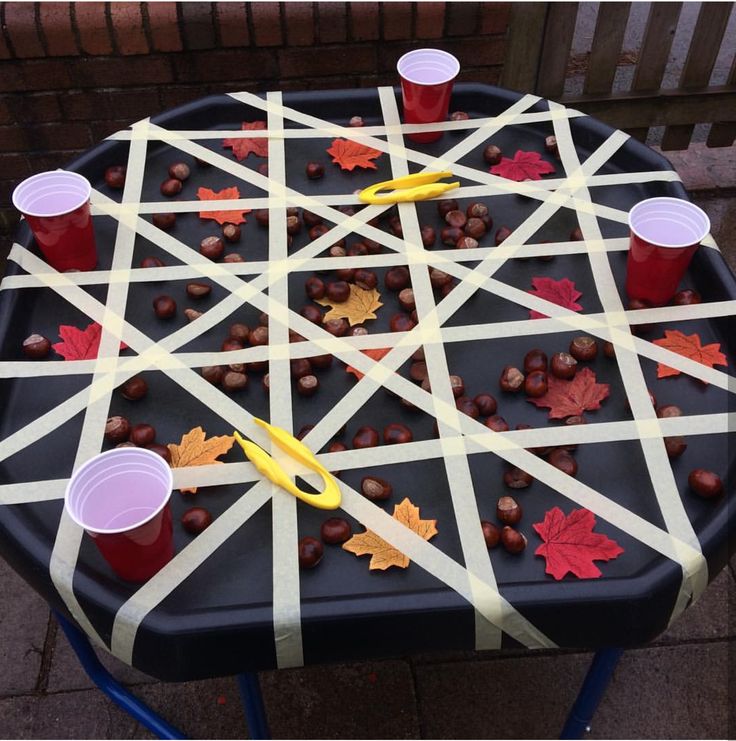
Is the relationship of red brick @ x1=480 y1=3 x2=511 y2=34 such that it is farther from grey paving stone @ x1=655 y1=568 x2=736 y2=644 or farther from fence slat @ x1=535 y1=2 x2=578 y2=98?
grey paving stone @ x1=655 y1=568 x2=736 y2=644

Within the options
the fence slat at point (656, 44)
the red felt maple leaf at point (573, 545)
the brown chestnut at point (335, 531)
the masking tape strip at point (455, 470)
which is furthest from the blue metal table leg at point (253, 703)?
the fence slat at point (656, 44)

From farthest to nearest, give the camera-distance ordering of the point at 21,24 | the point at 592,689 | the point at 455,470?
the point at 21,24, the point at 592,689, the point at 455,470

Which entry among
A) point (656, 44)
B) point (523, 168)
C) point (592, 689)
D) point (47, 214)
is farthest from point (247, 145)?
point (656, 44)

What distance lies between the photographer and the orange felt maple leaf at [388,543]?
1.18 metres

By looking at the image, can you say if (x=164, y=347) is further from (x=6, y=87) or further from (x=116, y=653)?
(x=6, y=87)

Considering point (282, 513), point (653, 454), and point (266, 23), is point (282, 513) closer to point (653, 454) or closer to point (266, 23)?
point (653, 454)

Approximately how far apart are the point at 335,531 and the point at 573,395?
503mm

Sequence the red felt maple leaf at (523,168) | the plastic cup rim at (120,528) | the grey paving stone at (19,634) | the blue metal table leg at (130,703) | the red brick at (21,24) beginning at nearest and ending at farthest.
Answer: the plastic cup rim at (120,528)
the blue metal table leg at (130,703)
the red felt maple leaf at (523,168)
the grey paving stone at (19,634)
the red brick at (21,24)

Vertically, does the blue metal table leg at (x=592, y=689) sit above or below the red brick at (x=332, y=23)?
below

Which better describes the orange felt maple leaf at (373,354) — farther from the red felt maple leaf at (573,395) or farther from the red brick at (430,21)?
the red brick at (430,21)

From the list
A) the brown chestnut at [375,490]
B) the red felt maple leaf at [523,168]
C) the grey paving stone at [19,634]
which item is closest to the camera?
the brown chestnut at [375,490]

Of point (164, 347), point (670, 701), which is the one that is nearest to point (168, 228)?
point (164, 347)

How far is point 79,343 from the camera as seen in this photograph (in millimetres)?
1488

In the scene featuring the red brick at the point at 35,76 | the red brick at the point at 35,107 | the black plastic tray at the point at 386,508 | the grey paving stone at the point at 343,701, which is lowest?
the grey paving stone at the point at 343,701
